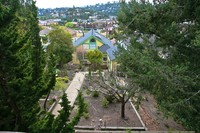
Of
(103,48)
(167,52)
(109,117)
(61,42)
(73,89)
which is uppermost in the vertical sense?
(167,52)

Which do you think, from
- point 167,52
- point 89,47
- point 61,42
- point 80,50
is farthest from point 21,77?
point 89,47

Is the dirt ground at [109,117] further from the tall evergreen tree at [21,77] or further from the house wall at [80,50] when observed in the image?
the house wall at [80,50]

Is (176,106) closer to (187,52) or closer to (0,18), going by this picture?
(187,52)

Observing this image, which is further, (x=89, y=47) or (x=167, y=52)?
(x=89, y=47)

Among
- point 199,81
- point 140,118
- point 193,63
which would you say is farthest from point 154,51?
point 140,118

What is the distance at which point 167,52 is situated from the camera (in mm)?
8438

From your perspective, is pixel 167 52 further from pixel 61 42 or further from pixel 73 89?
pixel 61 42

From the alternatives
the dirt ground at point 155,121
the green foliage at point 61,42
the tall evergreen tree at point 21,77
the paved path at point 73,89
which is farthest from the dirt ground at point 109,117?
the green foliage at point 61,42

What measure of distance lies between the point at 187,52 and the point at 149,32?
4.87ft

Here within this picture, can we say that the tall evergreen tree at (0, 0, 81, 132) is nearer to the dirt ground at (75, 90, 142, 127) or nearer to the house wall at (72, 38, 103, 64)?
the dirt ground at (75, 90, 142, 127)

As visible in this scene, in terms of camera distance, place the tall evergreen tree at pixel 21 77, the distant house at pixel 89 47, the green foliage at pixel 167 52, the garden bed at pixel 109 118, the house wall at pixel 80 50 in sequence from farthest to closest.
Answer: the house wall at pixel 80 50 < the distant house at pixel 89 47 < the garden bed at pixel 109 118 < the green foliage at pixel 167 52 < the tall evergreen tree at pixel 21 77

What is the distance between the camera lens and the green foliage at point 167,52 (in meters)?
6.79

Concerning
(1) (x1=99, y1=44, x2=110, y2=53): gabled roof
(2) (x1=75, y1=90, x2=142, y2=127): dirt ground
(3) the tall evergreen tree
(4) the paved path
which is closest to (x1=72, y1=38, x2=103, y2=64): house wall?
(1) (x1=99, y1=44, x2=110, y2=53): gabled roof

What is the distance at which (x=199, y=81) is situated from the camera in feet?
23.0
